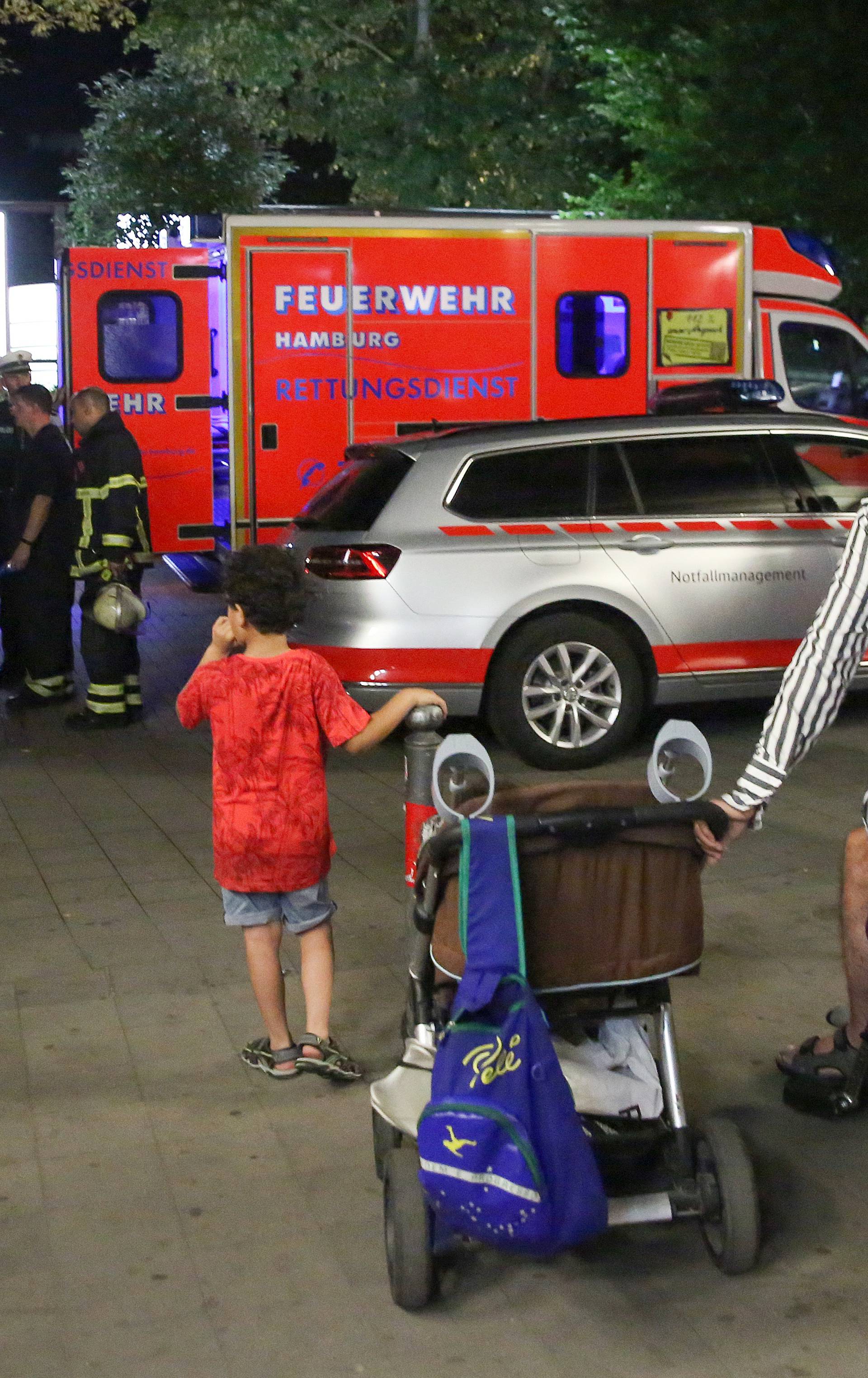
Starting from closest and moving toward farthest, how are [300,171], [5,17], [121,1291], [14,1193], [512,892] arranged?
[512,892]
[121,1291]
[14,1193]
[5,17]
[300,171]

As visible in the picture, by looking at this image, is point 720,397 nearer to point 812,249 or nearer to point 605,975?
point 812,249

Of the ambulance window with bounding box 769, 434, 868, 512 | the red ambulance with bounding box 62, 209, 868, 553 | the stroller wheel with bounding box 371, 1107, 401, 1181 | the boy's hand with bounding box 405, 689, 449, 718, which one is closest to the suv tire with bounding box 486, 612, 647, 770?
the ambulance window with bounding box 769, 434, 868, 512

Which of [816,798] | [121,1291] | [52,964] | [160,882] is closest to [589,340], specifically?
[816,798]

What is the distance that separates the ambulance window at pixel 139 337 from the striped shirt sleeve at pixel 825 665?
31.0ft

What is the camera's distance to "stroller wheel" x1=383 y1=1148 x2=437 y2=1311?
3525 mm

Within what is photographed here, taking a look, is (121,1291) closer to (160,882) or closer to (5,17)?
(160,882)

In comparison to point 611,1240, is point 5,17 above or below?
above

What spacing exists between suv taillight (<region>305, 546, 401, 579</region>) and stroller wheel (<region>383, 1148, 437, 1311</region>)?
205 inches

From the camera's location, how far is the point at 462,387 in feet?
39.9

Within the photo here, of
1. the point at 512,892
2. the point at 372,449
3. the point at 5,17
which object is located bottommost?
the point at 512,892

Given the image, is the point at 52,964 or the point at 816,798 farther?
the point at 816,798

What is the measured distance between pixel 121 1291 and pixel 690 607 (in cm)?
590

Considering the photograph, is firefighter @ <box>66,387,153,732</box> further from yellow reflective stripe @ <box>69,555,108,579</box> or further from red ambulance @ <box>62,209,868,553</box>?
red ambulance @ <box>62,209,868,553</box>

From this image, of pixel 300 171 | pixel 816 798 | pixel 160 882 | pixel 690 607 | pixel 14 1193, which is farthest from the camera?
pixel 300 171
